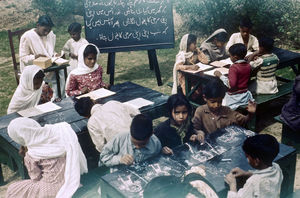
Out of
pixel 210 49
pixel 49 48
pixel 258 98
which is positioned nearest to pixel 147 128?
pixel 258 98

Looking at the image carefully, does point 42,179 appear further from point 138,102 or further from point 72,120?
point 138,102

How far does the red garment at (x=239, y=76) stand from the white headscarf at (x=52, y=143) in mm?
2949

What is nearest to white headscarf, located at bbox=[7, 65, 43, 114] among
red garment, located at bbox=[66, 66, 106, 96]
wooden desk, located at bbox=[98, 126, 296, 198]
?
red garment, located at bbox=[66, 66, 106, 96]

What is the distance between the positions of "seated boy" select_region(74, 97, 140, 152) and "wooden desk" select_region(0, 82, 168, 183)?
1.02 feet

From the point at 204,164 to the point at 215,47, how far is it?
4.54 m

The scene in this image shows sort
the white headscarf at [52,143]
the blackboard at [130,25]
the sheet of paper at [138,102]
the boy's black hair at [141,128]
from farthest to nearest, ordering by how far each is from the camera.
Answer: the blackboard at [130,25] → the sheet of paper at [138,102] → the white headscarf at [52,143] → the boy's black hair at [141,128]

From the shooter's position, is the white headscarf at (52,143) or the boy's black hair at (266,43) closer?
the white headscarf at (52,143)

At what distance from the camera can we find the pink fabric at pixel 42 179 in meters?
4.03

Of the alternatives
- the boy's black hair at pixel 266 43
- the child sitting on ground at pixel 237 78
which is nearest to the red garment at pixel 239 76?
the child sitting on ground at pixel 237 78

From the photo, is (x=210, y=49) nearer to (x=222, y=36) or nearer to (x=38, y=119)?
(x=222, y=36)

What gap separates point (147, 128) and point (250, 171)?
109cm

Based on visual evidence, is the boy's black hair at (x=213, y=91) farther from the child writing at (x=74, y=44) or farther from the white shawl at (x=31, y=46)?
the child writing at (x=74, y=44)

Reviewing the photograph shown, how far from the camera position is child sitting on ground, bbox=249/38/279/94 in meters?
6.40

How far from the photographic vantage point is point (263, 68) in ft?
21.1
